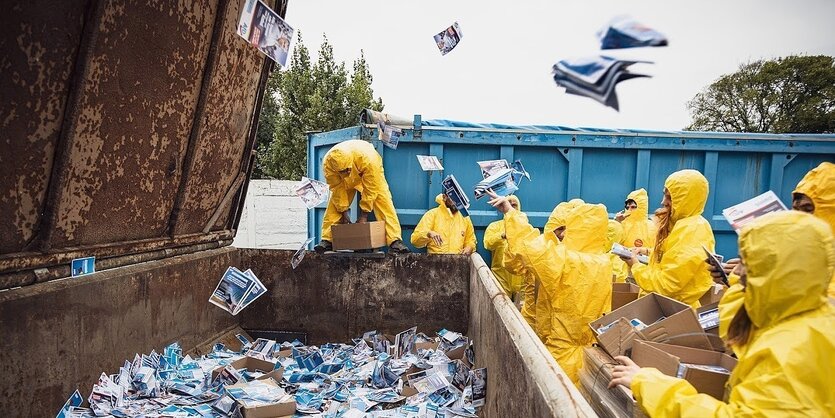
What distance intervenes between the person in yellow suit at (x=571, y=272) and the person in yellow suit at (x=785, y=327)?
127 cm

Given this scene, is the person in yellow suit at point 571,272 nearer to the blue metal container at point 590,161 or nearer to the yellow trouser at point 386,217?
the yellow trouser at point 386,217

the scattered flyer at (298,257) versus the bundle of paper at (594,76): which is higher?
the bundle of paper at (594,76)

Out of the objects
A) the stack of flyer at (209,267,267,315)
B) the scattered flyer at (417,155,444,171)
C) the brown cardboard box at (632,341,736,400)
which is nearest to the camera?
the brown cardboard box at (632,341,736,400)

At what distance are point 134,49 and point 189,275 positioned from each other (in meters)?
1.71

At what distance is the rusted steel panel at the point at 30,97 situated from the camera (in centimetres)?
172

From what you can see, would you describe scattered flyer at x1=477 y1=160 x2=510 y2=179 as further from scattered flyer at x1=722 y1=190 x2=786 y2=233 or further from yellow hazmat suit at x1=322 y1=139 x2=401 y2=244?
scattered flyer at x1=722 y1=190 x2=786 y2=233

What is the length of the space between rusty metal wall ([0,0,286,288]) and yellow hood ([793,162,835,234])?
3.53 meters

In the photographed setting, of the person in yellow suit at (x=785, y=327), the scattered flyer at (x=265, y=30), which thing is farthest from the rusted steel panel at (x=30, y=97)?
the person in yellow suit at (x=785, y=327)

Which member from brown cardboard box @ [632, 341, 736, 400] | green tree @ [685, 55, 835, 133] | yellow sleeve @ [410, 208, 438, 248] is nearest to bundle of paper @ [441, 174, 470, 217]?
yellow sleeve @ [410, 208, 438, 248]

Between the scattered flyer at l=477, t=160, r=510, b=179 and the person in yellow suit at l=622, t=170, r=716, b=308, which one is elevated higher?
the scattered flyer at l=477, t=160, r=510, b=179

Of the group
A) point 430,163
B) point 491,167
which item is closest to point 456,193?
point 491,167

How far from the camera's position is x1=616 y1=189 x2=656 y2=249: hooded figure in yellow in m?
4.74

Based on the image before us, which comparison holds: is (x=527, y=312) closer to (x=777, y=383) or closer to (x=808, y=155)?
(x=777, y=383)

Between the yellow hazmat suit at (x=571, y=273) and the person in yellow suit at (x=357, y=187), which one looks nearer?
the yellow hazmat suit at (x=571, y=273)
